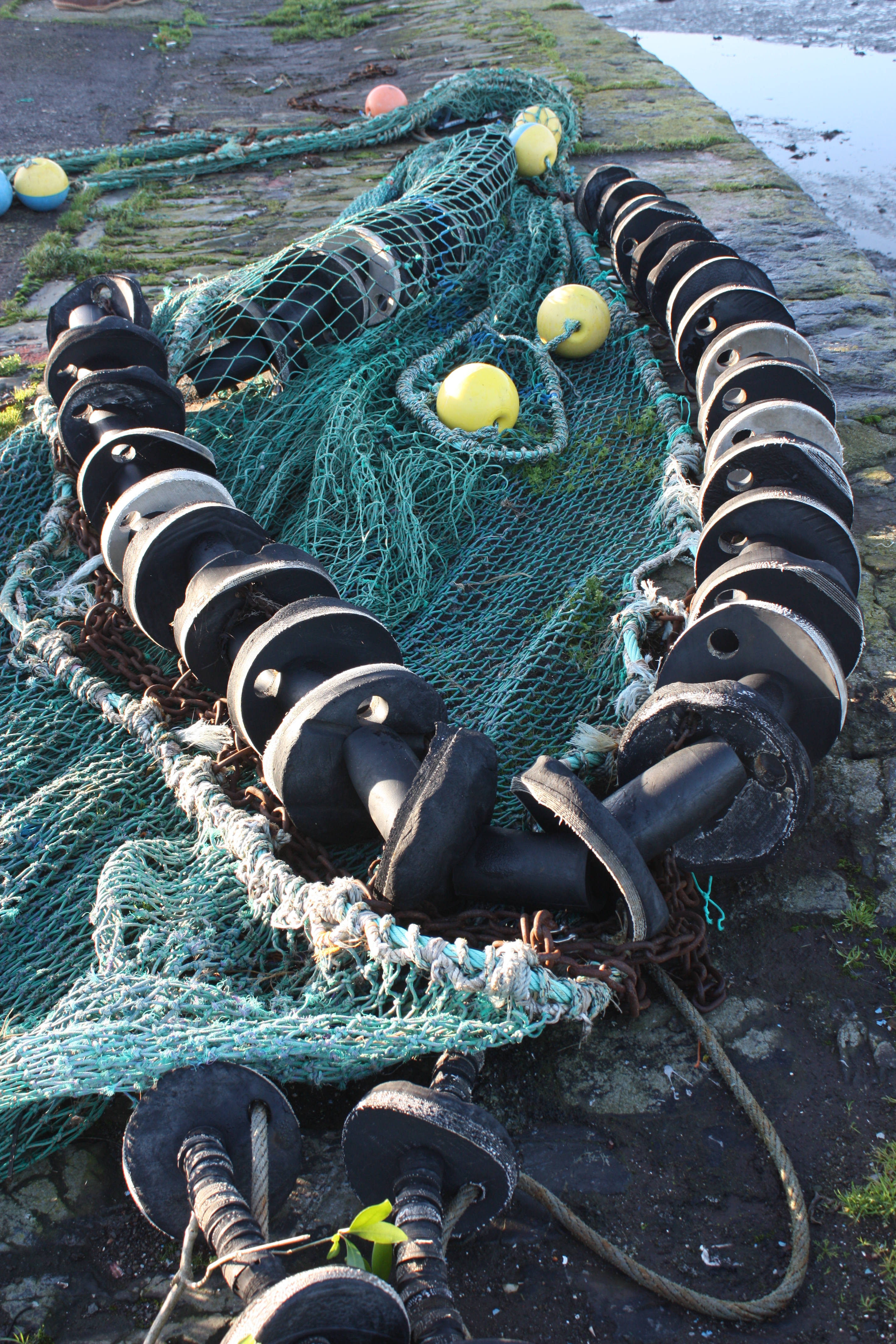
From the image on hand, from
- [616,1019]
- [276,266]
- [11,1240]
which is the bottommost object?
[11,1240]

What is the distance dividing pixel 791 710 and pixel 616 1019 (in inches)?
34.2

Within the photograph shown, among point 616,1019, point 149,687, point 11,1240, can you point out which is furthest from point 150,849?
point 616,1019

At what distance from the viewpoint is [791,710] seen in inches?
94.8

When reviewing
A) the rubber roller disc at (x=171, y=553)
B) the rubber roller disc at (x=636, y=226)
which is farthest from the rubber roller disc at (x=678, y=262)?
the rubber roller disc at (x=171, y=553)

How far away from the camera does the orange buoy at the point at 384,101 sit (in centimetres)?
839

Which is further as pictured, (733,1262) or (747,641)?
(747,641)

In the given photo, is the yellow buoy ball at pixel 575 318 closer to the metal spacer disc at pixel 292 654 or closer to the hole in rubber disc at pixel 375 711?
the metal spacer disc at pixel 292 654

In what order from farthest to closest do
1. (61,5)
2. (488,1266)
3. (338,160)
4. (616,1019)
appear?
(61,5) → (338,160) → (616,1019) → (488,1266)

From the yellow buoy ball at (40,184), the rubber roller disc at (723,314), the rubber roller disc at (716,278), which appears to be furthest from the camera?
the yellow buoy ball at (40,184)

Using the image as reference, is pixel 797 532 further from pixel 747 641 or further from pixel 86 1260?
pixel 86 1260

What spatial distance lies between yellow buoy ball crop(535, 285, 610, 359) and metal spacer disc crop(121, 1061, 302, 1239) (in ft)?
11.9

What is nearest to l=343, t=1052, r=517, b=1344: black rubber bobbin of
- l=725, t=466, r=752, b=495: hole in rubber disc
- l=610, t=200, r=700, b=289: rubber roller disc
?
l=725, t=466, r=752, b=495: hole in rubber disc

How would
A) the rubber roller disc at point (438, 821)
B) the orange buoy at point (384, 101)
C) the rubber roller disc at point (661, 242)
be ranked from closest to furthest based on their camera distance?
the rubber roller disc at point (438, 821) < the rubber roller disc at point (661, 242) < the orange buoy at point (384, 101)

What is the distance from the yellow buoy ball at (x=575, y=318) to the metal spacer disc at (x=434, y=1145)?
3.63 m
